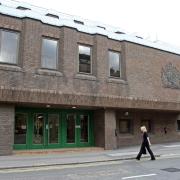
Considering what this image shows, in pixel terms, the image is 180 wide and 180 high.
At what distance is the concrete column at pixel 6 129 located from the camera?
15586mm

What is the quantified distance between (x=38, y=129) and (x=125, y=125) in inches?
272

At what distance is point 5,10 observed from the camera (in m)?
17.6

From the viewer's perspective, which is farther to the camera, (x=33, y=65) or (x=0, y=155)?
(x=33, y=65)

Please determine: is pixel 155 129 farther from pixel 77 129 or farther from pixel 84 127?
pixel 77 129

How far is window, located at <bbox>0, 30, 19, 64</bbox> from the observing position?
17002mm

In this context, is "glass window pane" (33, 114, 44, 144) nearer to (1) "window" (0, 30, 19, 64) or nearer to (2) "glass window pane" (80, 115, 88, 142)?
(2) "glass window pane" (80, 115, 88, 142)

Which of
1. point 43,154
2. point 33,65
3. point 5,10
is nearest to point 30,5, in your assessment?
point 5,10

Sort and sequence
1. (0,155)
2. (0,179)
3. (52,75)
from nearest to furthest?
1. (0,179)
2. (0,155)
3. (52,75)

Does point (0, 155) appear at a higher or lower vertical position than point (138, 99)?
lower

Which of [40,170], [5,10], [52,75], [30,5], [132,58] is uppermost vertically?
[30,5]

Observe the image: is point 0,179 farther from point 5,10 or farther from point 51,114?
point 5,10

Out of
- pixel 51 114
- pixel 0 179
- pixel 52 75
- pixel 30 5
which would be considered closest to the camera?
pixel 0 179

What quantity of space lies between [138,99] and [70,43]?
6.21m

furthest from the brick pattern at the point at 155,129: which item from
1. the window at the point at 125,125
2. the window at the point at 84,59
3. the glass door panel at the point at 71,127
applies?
the window at the point at 84,59
